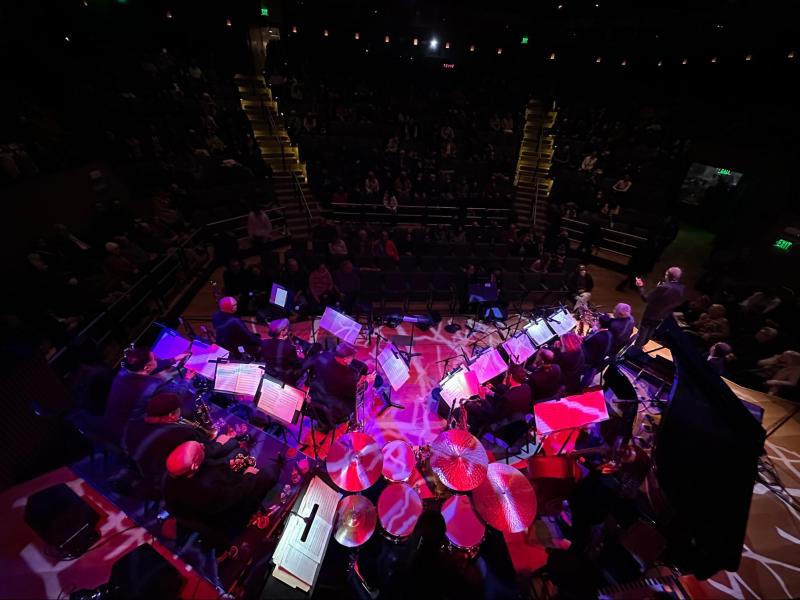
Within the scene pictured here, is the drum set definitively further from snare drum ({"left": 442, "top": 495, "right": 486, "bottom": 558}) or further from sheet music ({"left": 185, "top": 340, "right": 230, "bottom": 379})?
sheet music ({"left": 185, "top": 340, "right": 230, "bottom": 379})

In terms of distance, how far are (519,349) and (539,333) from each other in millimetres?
429

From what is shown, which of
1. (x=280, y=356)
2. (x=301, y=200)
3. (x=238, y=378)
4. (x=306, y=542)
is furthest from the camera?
(x=301, y=200)

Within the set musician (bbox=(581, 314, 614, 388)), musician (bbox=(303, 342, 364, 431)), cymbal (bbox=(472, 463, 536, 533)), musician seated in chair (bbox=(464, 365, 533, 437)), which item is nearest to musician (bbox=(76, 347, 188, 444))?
musician (bbox=(303, 342, 364, 431))

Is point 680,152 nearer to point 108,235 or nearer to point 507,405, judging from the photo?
point 507,405

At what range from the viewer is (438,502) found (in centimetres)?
370

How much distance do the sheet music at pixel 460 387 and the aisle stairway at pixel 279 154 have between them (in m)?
7.89

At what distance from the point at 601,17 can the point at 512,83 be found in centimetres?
434

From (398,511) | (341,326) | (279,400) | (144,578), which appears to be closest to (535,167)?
(341,326)

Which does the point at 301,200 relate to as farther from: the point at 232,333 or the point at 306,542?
the point at 306,542

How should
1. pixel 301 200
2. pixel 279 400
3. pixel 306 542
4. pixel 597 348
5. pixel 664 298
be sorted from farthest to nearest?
pixel 301 200 < pixel 664 298 < pixel 597 348 < pixel 279 400 < pixel 306 542

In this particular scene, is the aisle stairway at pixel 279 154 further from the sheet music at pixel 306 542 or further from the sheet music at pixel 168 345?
the sheet music at pixel 306 542

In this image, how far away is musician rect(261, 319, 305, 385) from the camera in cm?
500

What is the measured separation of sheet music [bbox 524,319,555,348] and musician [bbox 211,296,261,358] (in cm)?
411

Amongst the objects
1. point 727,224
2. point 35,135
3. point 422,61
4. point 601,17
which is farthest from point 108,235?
point 601,17
